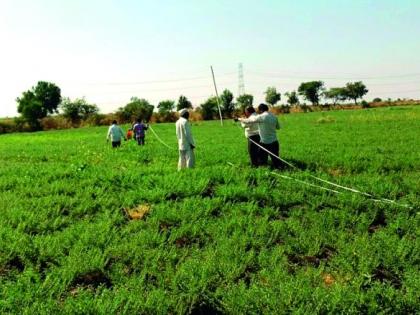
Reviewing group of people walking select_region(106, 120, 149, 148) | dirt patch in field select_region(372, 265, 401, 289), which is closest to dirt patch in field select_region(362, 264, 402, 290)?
dirt patch in field select_region(372, 265, 401, 289)

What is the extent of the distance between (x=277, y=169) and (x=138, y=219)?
5139mm

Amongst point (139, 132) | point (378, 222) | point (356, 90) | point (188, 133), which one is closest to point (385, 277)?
point (378, 222)

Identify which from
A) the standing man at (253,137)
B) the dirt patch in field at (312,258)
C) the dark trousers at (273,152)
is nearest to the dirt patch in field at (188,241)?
the dirt patch in field at (312,258)

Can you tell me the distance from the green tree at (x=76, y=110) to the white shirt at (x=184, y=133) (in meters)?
61.2

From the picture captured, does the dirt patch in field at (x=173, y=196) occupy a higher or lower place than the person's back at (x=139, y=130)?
lower

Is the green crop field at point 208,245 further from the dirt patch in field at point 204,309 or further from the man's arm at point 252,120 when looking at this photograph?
the man's arm at point 252,120

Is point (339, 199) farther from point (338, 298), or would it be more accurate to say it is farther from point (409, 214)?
point (338, 298)

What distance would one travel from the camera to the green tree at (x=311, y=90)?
115 metres

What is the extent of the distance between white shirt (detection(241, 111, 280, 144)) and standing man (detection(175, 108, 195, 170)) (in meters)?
1.81

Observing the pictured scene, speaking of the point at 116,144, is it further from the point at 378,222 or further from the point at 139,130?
the point at 378,222

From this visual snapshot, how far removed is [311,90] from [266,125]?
108348 millimetres

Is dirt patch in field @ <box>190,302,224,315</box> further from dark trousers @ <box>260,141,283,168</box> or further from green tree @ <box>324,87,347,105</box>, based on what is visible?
green tree @ <box>324,87,347,105</box>

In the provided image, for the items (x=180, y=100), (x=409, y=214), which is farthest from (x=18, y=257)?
(x=180, y=100)

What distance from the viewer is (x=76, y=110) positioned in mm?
71188
